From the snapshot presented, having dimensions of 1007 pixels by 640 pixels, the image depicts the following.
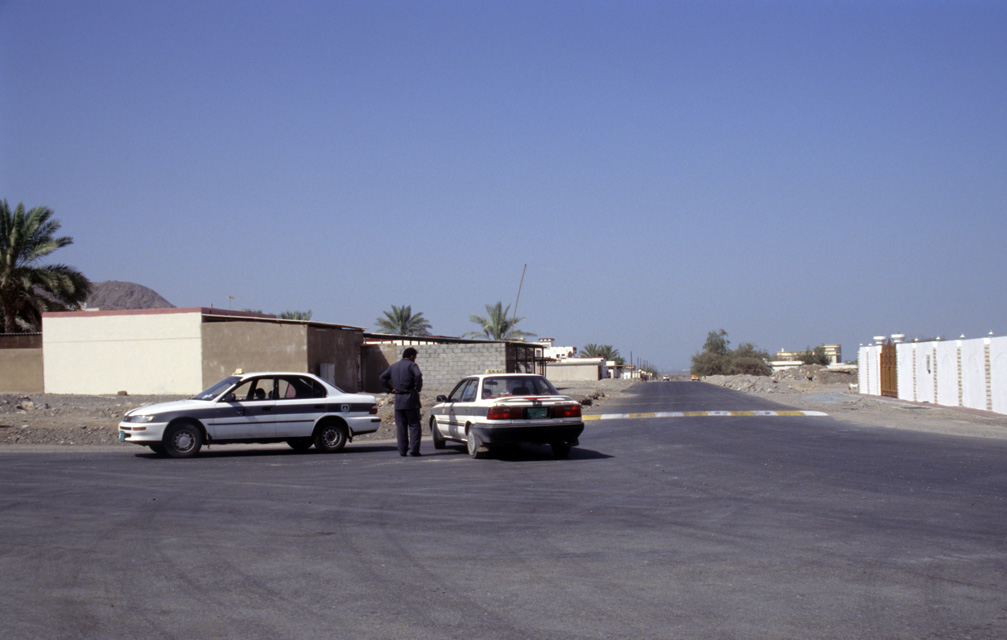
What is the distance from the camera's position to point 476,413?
14922 millimetres

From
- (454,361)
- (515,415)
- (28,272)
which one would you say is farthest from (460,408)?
(28,272)

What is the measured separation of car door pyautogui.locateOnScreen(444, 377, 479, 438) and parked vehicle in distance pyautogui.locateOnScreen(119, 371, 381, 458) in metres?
1.56

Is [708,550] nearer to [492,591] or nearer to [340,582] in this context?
[492,591]

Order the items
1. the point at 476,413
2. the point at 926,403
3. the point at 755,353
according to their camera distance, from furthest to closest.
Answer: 1. the point at 755,353
2. the point at 926,403
3. the point at 476,413

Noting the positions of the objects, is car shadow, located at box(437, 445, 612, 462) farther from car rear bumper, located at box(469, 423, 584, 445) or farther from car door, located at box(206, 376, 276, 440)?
car door, located at box(206, 376, 276, 440)

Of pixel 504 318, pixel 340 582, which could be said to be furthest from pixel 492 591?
pixel 504 318

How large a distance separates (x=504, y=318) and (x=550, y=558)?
7408cm

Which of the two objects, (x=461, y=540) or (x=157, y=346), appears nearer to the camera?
(x=461, y=540)

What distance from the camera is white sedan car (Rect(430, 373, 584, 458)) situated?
1455cm

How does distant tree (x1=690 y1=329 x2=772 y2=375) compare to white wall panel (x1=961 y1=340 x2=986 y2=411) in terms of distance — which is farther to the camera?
distant tree (x1=690 y1=329 x2=772 y2=375)

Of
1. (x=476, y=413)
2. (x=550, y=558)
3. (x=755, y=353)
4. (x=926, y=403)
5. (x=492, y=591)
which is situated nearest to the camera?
(x=492, y=591)

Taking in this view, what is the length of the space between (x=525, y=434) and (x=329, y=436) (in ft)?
13.5

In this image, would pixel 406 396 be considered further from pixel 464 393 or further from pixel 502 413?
pixel 502 413

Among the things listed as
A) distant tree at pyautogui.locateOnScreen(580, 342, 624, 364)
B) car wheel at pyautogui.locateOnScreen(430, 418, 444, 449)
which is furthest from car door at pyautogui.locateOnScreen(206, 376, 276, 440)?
distant tree at pyautogui.locateOnScreen(580, 342, 624, 364)
